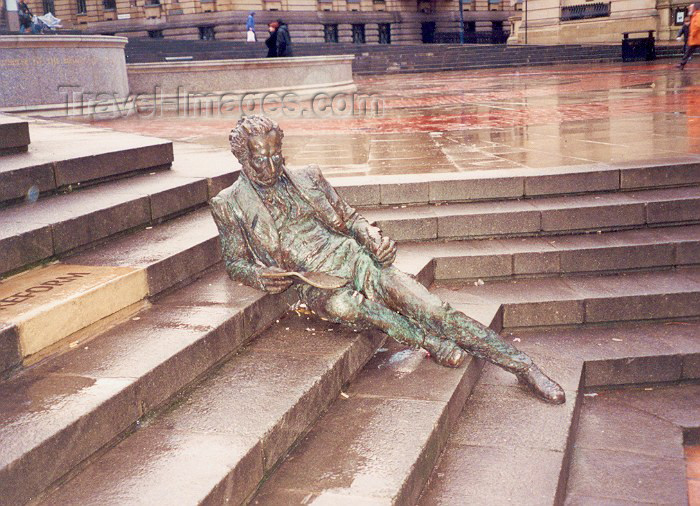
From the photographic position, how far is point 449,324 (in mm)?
4027

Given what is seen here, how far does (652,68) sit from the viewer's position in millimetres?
22109

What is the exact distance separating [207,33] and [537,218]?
39.1 metres

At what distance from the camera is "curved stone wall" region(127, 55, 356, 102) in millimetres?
16719

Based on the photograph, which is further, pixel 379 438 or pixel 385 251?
pixel 385 251

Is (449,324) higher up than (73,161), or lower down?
lower down

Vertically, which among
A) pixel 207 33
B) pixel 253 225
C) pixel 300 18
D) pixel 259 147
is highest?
pixel 300 18

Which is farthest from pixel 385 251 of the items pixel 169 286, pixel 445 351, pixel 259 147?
pixel 169 286

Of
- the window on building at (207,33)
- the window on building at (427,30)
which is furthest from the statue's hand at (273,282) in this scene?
the window on building at (427,30)

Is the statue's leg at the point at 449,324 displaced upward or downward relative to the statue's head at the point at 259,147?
downward

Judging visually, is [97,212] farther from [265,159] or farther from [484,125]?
[484,125]

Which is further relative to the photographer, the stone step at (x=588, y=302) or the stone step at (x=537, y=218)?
the stone step at (x=537, y=218)

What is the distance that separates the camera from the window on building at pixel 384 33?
48219 mm

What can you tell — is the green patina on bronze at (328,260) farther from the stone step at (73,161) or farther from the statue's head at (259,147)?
the stone step at (73,161)

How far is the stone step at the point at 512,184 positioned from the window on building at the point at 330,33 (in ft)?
132
